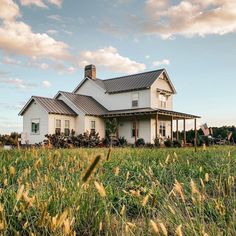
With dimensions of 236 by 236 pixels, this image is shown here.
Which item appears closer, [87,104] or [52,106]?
[52,106]

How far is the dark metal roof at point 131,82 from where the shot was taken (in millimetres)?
34844

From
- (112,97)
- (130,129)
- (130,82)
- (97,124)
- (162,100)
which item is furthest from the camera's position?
(112,97)

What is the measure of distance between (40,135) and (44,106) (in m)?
2.97

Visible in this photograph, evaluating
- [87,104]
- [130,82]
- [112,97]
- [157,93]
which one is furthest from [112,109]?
[157,93]

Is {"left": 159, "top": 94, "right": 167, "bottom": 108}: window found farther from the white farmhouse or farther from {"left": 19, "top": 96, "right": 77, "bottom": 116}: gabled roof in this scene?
{"left": 19, "top": 96, "right": 77, "bottom": 116}: gabled roof

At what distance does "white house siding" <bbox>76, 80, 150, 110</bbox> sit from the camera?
113 feet

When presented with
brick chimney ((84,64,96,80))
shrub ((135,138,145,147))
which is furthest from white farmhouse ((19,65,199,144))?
shrub ((135,138,145,147))

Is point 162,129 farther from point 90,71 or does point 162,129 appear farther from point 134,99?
point 90,71

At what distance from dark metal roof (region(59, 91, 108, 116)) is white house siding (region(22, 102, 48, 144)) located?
10.9 ft

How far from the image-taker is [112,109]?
36.6 metres

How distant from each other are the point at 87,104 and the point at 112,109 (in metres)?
3.01

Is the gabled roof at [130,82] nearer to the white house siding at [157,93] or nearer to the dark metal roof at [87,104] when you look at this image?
the white house siding at [157,93]

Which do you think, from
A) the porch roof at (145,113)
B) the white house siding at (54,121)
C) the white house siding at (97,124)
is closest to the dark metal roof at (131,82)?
the porch roof at (145,113)

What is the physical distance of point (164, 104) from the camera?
121ft
